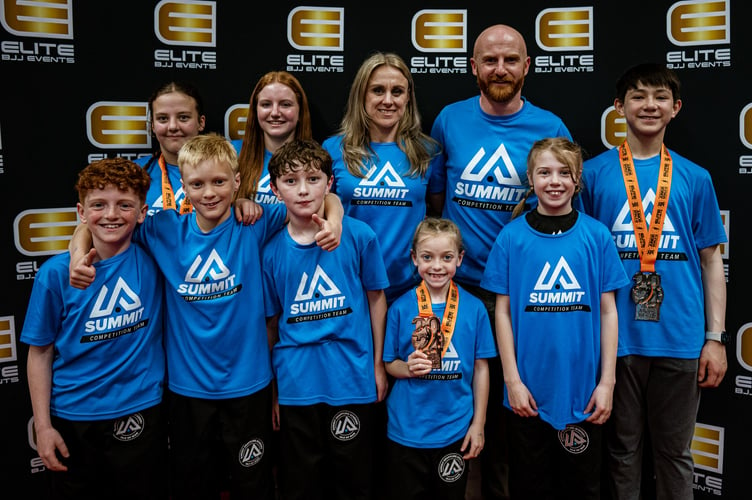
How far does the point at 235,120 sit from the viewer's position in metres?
3.80

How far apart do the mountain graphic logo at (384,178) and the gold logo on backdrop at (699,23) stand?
2091 millimetres

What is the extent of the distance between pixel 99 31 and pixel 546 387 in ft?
11.3

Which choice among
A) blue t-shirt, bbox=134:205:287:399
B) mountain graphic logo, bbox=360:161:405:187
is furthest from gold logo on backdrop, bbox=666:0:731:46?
blue t-shirt, bbox=134:205:287:399

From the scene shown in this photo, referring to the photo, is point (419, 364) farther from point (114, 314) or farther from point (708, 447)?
point (708, 447)

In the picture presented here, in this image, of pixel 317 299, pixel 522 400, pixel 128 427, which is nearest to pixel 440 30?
pixel 317 299

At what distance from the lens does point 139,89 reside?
11.9 ft

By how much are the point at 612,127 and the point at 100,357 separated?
3387 mm

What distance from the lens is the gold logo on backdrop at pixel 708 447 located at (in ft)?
11.8

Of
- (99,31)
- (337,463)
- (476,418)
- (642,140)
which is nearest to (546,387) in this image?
(476,418)

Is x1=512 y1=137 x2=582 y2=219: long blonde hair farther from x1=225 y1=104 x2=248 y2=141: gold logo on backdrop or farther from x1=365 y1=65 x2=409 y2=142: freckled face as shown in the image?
x1=225 y1=104 x2=248 y2=141: gold logo on backdrop

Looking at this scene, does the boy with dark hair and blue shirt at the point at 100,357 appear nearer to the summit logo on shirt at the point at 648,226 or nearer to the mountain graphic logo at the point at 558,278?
the mountain graphic logo at the point at 558,278

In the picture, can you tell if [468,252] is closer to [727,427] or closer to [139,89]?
[727,427]

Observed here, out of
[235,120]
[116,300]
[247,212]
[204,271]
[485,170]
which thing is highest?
[235,120]

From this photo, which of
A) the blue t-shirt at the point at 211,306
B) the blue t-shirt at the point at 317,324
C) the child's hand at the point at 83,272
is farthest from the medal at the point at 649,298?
the child's hand at the point at 83,272
